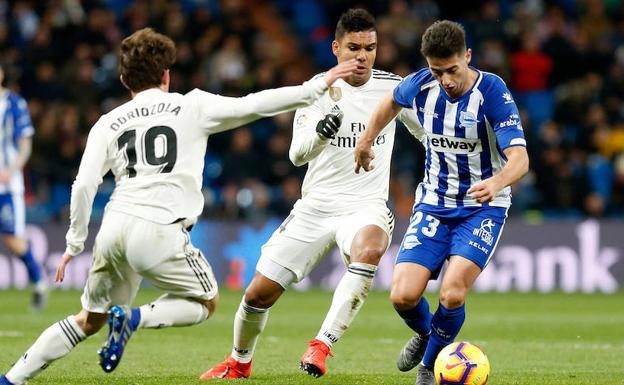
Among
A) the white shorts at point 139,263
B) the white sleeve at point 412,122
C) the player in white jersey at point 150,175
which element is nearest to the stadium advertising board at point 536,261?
the white sleeve at point 412,122

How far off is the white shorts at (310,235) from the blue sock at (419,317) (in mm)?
552

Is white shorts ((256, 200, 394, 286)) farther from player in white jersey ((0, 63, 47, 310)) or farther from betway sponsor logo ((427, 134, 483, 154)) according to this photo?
player in white jersey ((0, 63, 47, 310))

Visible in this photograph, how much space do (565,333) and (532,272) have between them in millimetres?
4711

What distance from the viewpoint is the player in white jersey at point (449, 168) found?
6.83 meters

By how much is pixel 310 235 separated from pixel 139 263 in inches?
71.6

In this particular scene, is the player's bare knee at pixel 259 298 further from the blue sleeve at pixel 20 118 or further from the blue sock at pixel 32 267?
the blue sleeve at pixel 20 118

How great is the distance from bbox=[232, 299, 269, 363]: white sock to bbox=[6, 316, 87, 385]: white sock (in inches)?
57.4

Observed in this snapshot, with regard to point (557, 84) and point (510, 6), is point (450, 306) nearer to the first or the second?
point (557, 84)

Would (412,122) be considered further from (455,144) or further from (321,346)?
(321,346)

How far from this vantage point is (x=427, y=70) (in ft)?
24.0

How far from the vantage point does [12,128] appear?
12.7 m

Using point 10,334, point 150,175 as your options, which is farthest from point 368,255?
point 10,334

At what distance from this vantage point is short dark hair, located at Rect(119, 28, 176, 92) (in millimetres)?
6297

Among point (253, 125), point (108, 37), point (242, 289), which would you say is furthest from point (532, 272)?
point (108, 37)
